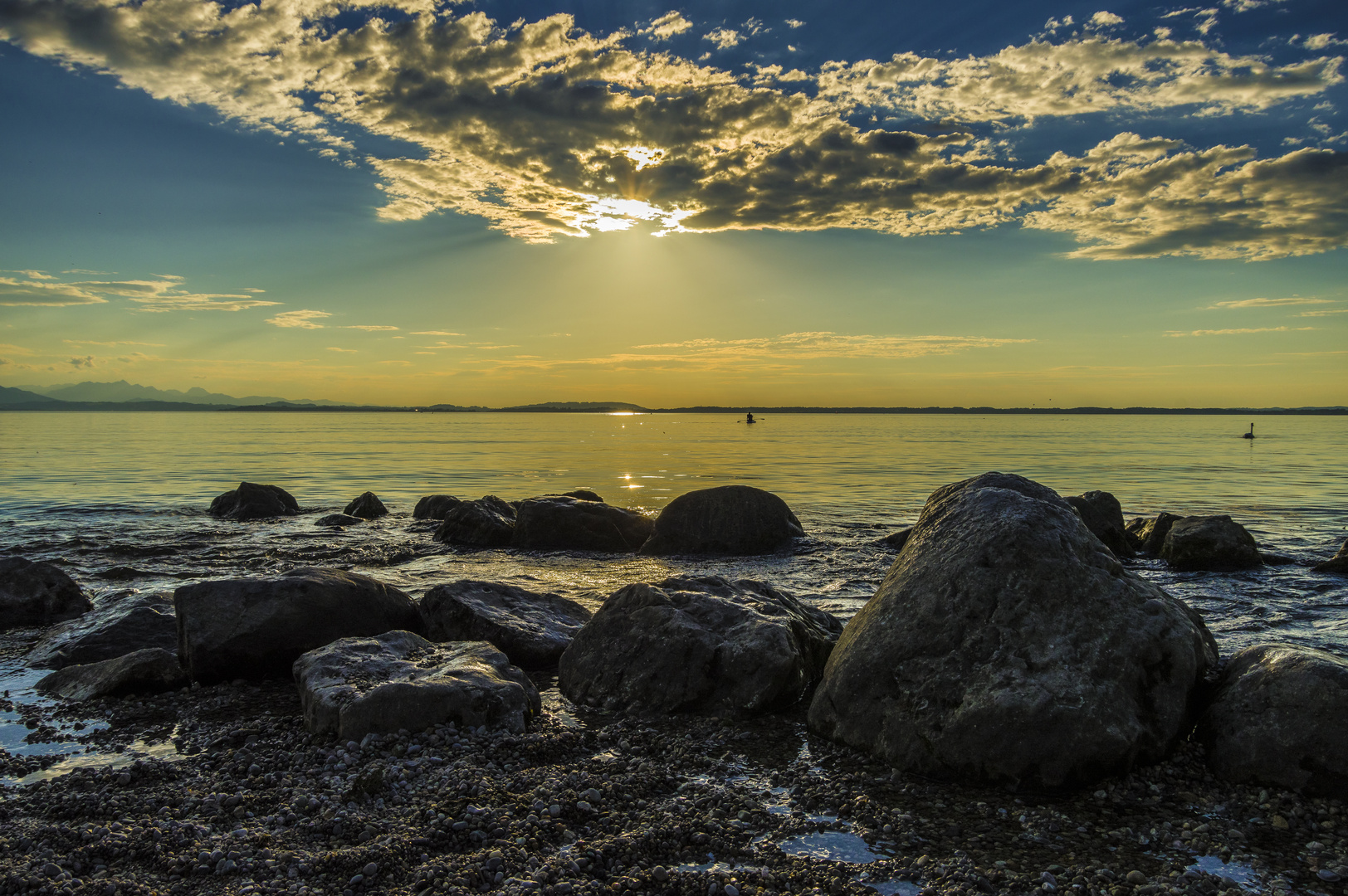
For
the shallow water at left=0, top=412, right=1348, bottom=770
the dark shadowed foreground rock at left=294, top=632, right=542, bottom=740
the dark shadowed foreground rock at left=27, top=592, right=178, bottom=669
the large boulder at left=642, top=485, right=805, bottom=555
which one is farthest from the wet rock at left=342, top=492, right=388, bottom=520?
the dark shadowed foreground rock at left=294, top=632, right=542, bottom=740

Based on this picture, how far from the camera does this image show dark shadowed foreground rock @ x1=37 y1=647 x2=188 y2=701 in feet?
21.5

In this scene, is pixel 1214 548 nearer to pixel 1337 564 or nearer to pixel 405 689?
pixel 1337 564

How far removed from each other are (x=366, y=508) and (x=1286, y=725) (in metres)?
18.0

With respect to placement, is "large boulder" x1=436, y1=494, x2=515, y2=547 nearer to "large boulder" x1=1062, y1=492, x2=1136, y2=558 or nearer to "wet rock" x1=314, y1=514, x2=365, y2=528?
"wet rock" x1=314, y1=514, x2=365, y2=528

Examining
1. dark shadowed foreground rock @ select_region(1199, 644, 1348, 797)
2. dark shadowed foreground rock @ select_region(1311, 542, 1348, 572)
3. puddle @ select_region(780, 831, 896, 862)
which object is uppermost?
dark shadowed foreground rock @ select_region(1199, 644, 1348, 797)

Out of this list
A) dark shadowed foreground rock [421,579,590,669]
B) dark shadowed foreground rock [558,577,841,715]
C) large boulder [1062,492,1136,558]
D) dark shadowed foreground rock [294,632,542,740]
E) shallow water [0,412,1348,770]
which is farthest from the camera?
large boulder [1062,492,1136,558]

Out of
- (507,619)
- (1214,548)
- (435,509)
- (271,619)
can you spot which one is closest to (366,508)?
(435,509)

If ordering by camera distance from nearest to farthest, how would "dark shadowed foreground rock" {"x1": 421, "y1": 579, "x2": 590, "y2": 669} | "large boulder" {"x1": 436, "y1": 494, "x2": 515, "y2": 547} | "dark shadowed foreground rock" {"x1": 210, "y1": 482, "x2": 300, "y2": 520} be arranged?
"dark shadowed foreground rock" {"x1": 421, "y1": 579, "x2": 590, "y2": 669}, "large boulder" {"x1": 436, "y1": 494, "x2": 515, "y2": 547}, "dark shadowed foreground rock" {"x1": 210, "y1": 482, "x2": 300, "y2": 520}

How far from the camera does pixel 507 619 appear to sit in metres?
8.05

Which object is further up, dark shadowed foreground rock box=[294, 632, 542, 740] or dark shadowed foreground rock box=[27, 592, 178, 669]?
dark shadowed foreground rock box=[294, 632, 542, 740]

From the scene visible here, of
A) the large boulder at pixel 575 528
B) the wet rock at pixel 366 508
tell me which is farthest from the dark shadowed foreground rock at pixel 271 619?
the wet rock at pixel 366 508

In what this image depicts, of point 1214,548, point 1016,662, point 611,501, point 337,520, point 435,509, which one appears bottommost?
point 611,501

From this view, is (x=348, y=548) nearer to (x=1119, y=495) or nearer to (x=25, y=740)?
(x=25, y=740)

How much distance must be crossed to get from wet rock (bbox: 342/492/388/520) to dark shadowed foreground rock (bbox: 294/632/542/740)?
12.8 m
